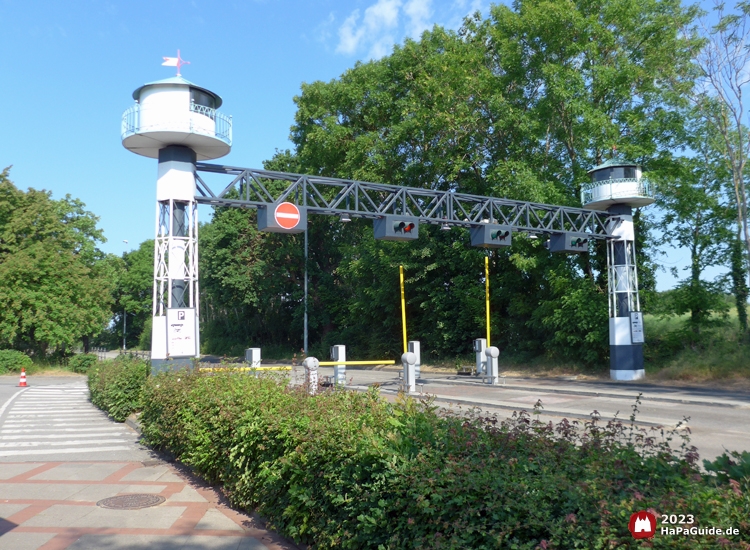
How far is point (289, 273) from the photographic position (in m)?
45.3

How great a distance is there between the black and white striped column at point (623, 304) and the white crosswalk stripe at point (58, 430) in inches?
662

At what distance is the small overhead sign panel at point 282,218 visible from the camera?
1702cm

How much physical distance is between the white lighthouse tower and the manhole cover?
25.5 feet

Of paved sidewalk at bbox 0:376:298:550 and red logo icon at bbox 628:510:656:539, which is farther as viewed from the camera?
paved sidewalk at bbox 0:376:298:550

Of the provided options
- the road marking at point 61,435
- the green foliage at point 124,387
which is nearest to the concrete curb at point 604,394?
the green foliage at point 124,387

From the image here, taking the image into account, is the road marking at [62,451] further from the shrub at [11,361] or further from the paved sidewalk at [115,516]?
the shrub at [11,361]

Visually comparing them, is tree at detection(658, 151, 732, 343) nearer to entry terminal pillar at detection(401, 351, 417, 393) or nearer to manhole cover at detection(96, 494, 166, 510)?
entry terminal pillar at detection(401, 351, 417, 393)

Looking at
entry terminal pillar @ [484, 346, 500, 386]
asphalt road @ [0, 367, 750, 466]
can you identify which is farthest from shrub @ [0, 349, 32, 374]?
entry terminal pillar @ [484, 346, 500, 386]

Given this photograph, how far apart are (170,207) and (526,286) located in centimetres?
1840

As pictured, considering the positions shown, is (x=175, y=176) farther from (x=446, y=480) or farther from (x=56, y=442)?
(x=446, y=480)

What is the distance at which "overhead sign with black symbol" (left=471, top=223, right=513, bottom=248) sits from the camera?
20344mm

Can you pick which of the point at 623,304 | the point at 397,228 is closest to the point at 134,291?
the point at 397,228

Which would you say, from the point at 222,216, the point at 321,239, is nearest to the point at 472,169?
the point at 321,239

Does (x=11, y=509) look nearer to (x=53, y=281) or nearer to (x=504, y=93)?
(x=504, y=93)
